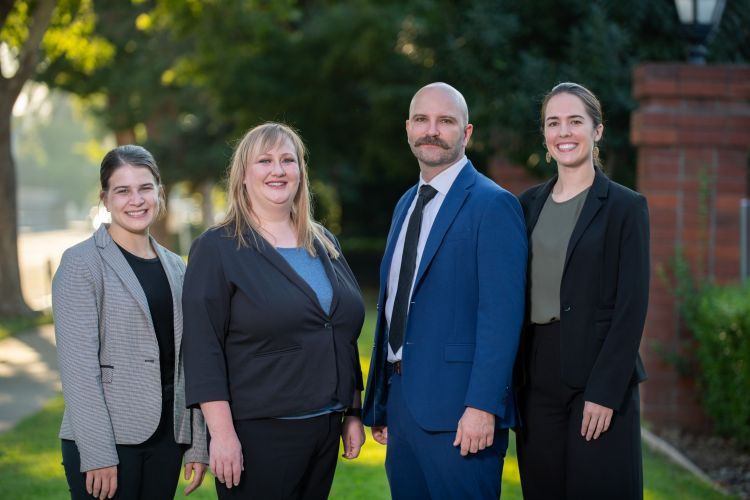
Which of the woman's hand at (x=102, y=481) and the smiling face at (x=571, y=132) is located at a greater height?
the smiling face at (x=571, y=132)

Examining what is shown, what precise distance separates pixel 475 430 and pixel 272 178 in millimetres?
1291

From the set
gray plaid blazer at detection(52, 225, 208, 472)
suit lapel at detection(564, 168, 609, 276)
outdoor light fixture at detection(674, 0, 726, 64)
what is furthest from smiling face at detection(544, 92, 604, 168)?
outdoor light fixture at detection(674, 0, 726, 64)

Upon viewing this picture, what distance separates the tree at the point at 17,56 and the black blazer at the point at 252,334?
34.2 ft

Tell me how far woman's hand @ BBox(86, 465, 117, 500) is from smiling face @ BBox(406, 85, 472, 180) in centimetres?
179

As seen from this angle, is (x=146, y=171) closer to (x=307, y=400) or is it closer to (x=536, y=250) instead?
(x=307, y=400)

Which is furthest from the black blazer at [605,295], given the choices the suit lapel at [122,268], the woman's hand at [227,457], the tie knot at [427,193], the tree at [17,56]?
the tree at [17,56]

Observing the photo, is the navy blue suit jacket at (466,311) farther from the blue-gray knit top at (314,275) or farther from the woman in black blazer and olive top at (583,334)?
the blue-gray knit top at (314,275)

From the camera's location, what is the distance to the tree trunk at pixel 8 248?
1565 centimetres

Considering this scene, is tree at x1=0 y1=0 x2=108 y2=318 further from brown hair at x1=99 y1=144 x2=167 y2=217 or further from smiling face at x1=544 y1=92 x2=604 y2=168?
smiling face at x1=544 y1=92 x2=604 y2=168

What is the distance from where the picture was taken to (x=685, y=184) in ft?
25.3

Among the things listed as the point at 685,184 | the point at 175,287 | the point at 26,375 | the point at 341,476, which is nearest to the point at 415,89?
the point at 26,375

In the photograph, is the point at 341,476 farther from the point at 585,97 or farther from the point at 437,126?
the point at 585,97

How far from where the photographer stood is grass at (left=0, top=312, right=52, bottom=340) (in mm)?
14164

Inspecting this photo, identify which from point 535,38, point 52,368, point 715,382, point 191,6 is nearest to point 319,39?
point 191,6
